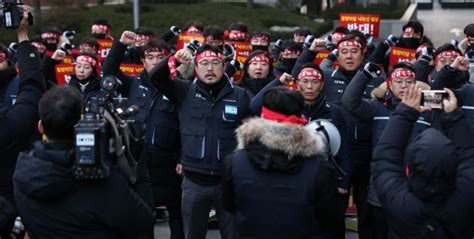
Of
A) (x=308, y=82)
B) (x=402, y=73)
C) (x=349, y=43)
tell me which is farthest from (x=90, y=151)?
(x=349, y=43)

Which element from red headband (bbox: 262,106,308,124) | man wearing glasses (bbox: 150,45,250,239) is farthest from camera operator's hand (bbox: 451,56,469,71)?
red headband (bbox: 262,106,308,124)

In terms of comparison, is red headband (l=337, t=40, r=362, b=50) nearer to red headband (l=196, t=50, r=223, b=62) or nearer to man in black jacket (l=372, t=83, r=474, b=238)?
red headband (l=196, t=50, r=223, b=62)

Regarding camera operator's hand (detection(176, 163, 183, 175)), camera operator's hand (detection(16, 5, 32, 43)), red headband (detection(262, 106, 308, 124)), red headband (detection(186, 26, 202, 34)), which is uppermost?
camera operator's hand (detection(16, 5, 32, 43))

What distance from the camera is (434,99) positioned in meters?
3.93

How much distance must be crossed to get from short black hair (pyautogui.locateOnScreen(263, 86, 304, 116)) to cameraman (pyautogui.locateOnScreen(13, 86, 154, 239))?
0.99 m

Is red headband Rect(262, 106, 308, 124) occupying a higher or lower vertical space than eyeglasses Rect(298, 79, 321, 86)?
higher

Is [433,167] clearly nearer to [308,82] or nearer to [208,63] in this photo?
[308,82]

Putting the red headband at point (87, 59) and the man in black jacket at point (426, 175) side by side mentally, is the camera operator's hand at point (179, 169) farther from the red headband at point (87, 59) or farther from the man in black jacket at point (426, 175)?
the man in black jacket at point (426, 175)

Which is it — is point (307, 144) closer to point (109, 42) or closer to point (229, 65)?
point (229, 65)

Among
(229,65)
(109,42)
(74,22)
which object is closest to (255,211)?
(229,65)

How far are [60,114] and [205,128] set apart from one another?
267cm

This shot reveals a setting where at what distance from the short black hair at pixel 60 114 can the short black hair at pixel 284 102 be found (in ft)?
3.71

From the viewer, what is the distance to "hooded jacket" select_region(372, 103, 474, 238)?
11.6ft

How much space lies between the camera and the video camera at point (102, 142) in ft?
11.0
